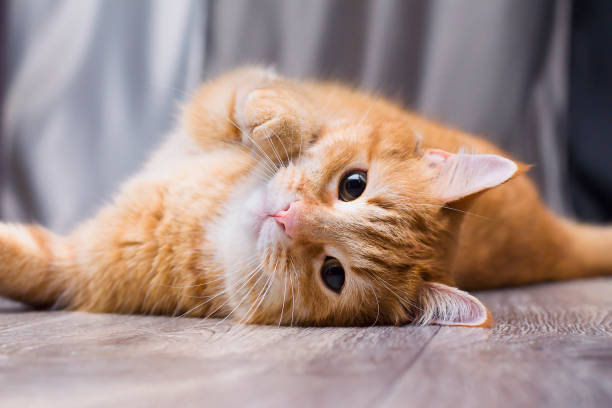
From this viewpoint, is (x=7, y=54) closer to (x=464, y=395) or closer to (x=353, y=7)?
(x=353, y=7)

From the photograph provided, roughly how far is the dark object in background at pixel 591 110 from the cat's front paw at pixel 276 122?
89.0 inches

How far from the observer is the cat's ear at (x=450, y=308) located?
1266mm

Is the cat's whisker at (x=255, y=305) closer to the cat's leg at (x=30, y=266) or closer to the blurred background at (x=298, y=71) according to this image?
the cat's leg at (x=30, y=266)

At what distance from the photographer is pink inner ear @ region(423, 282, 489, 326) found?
127cm

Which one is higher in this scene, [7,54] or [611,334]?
[7,54]

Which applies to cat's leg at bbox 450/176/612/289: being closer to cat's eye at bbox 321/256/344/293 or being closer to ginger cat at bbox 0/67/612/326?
ginger cat at bbox 0/67/612/326

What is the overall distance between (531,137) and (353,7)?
4.48 ft

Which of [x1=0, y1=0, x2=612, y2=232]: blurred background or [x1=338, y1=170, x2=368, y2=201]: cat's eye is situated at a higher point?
[x1=0, y1=0, x2=612, y2=232]: blurred background

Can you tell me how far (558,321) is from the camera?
135cm

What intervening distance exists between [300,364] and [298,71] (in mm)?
2460

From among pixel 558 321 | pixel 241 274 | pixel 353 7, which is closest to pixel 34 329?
pixel 241 274

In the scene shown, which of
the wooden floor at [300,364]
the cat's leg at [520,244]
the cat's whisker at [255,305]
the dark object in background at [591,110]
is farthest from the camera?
the dark object in background at [591,110]

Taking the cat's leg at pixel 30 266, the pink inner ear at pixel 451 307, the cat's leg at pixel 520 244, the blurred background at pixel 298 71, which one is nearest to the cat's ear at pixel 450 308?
the pink inner ear at pixel 451 307

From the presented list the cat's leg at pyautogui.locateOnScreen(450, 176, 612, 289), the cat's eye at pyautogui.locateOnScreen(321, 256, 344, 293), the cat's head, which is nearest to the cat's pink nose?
the cat's head
